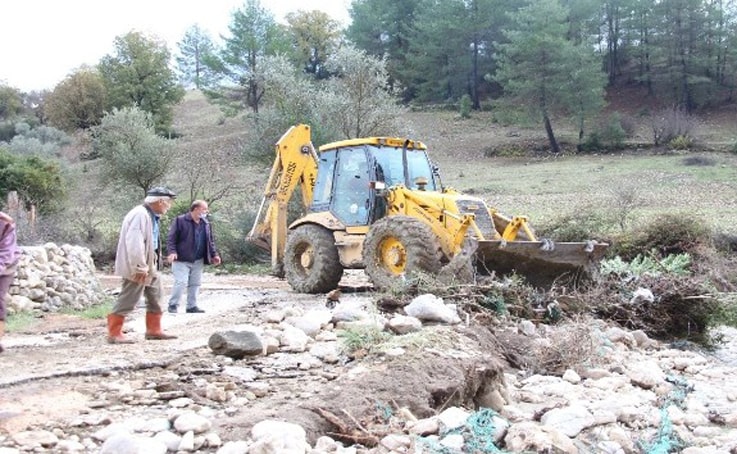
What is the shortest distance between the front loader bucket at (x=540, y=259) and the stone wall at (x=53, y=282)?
6175 mm

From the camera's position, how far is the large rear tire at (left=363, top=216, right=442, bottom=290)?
34.2ft

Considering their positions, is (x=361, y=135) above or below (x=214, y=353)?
above

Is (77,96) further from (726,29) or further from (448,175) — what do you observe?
(726,29)

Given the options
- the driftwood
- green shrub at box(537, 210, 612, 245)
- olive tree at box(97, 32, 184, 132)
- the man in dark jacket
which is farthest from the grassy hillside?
the driftwood

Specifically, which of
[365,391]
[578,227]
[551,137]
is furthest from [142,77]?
[365,391]

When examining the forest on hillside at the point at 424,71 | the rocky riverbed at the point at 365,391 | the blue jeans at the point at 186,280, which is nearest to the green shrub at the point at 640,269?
the rocky riverbed at the point at 365,391

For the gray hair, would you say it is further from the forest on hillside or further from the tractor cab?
the forest on hillside

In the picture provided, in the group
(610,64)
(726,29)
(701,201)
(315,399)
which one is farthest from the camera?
(610,64)

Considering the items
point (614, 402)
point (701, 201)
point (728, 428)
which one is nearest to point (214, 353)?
point (614, 402)

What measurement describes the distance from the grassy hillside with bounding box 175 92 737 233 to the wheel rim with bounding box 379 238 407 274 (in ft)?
26.9

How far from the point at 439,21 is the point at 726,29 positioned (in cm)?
1793

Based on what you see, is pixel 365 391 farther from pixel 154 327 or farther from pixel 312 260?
pixel 312 260

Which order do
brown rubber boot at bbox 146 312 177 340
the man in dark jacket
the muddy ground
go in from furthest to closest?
the man in dark jacket → brown rubber boot at bbox 146 312 177 340 → the muddy ground

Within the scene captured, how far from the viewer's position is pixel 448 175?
1427 inches
